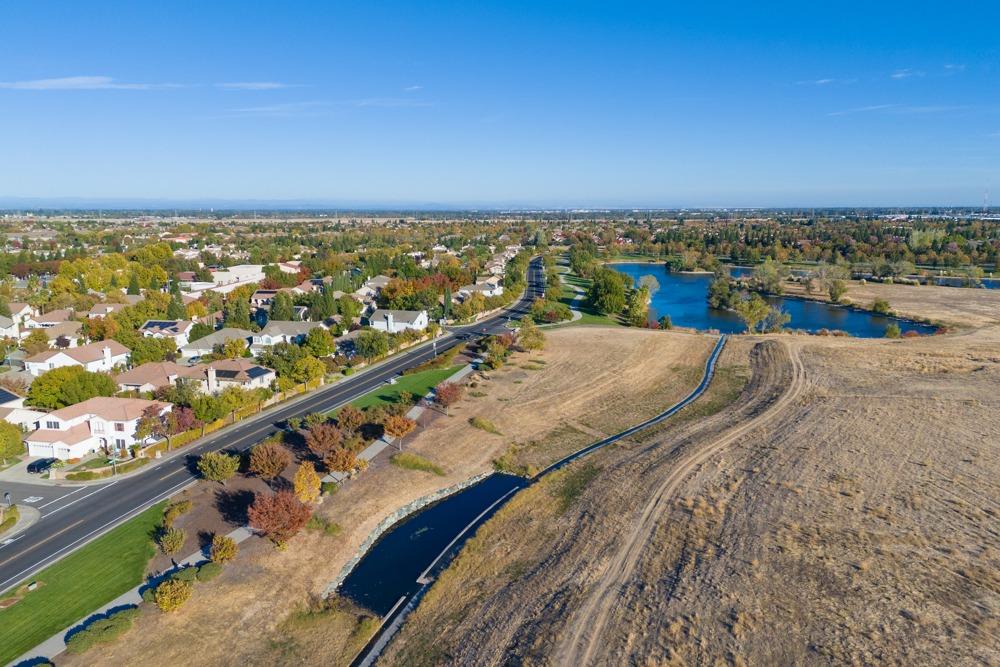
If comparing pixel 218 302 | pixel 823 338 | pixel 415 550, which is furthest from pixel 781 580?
pixel 218 302

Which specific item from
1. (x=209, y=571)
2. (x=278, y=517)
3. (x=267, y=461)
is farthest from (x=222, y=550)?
(x=267, y=461)

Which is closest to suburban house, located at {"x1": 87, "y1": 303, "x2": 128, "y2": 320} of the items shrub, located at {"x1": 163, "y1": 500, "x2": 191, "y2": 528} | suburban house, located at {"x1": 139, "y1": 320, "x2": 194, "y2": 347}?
suburban house, located at {"x1": 139, "y1": 320, "x2": 194, "y2": 347}

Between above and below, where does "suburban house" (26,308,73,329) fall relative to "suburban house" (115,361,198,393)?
above

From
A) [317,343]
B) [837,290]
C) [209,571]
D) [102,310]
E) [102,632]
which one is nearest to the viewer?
[102,632]

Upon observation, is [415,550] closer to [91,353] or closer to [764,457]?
[764,457]

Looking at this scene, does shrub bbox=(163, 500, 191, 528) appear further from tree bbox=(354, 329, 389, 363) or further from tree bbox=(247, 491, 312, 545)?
tree bbox=(354, 329, 389, 363)

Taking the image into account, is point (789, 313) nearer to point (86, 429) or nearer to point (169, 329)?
point (169, 329)

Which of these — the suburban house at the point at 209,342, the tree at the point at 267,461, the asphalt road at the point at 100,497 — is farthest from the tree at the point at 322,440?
the suburban house at the point at 209,342
